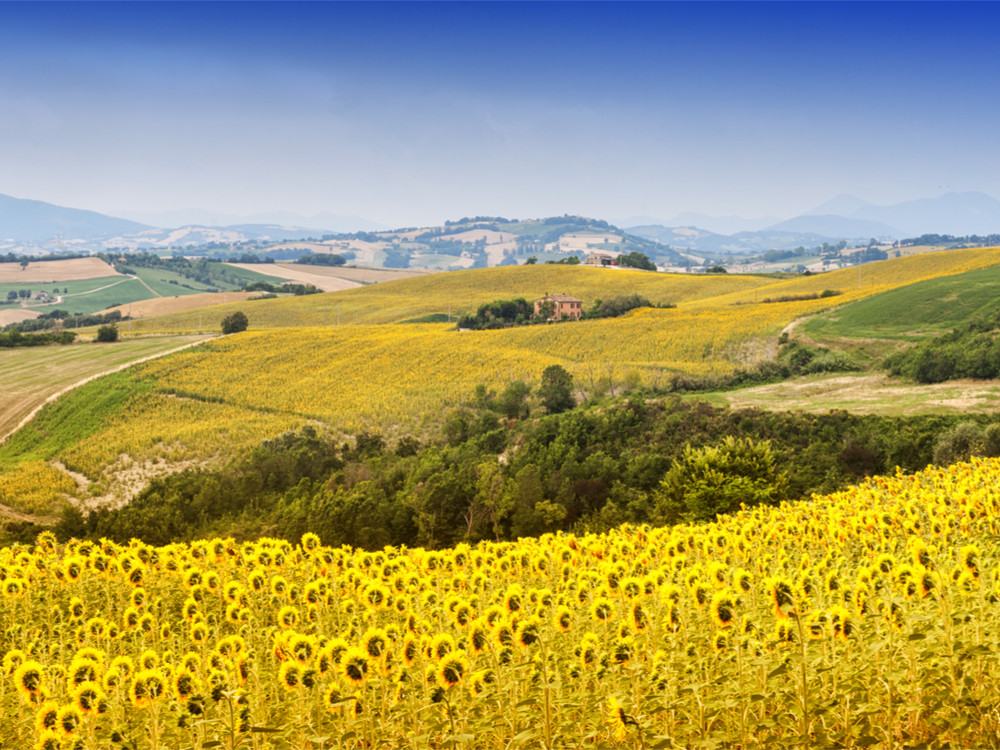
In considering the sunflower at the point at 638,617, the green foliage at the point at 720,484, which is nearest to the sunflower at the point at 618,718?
the sunflower at the point at 638,617

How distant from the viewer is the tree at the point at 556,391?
44.0 metres

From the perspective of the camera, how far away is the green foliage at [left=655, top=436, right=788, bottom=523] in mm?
19656

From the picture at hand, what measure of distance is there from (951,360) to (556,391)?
23.0 meters

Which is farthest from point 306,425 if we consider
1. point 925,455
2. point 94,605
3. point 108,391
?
point 94,605

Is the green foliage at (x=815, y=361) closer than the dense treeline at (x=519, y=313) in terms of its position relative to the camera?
Yes

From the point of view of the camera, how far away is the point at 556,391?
4453cm

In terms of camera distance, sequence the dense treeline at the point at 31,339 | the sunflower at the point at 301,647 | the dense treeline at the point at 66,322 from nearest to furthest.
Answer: the sunflower at the point at 301,647 < the dense treeline at the point at 31,339 < the dense treeline at the point at 66,322

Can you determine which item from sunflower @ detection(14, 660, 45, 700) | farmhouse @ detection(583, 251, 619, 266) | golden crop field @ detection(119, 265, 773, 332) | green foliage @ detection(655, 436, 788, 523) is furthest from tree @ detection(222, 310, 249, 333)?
farmhouse @ detection(583, 251, 619, 266)

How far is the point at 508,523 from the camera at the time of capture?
79.0 feet

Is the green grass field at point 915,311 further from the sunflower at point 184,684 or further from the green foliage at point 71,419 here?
the sunflower at point 184,684

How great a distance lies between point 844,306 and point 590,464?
166 feet

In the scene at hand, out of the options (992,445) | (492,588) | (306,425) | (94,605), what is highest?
(492,588)

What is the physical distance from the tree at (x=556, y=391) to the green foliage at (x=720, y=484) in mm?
21912

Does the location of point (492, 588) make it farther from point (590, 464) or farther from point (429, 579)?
point (590, 464)
